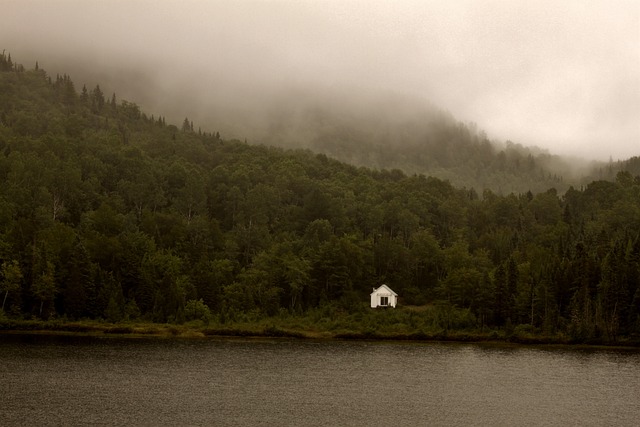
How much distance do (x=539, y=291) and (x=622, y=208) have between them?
68.0 m

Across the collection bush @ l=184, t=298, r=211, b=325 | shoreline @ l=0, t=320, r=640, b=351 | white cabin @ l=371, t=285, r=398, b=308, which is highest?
white cabin @ l=371, t=285, r=398, b=308

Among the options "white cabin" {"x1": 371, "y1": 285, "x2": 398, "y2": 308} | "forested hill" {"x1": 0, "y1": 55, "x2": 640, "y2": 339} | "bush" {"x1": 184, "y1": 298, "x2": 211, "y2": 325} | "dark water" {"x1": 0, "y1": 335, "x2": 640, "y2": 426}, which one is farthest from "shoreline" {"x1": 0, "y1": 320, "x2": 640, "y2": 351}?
"white cabin" {"x1": 371, "y1": 285, "x2": 398, "y2": 308}

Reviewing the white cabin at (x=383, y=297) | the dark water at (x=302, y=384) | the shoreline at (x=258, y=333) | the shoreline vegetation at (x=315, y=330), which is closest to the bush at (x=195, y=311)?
the shoreline vegetation at (x=315, y=330)

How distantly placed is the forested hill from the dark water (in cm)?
1517

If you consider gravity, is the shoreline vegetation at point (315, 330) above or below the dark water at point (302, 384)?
above

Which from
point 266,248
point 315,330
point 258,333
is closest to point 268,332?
point 258,333

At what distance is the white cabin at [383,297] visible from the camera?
133 m

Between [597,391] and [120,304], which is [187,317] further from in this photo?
[597,391]

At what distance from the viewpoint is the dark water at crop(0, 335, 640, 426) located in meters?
61.2

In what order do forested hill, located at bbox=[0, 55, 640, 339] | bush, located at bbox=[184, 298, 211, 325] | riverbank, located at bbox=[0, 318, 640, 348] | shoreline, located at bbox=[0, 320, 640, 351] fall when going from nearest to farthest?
shoreline, located at bbox=[0, 320, 640, 351] < riverbank, located at bbox=[0, 318, 640, 348] < forested hill, located at bbox=[0, 55, 640, 339] < bush, located at bbox=[184, 298, 211, 325]

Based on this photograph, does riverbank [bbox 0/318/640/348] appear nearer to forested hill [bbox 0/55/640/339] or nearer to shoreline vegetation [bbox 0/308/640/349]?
shoreline vegetation [bbox 0/308/640/349]

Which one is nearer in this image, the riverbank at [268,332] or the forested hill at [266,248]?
the riverbank at [268,332]

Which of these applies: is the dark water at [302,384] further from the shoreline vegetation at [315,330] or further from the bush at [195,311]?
the bush at [195,311]

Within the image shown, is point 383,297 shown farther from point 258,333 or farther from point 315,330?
point 258,333
